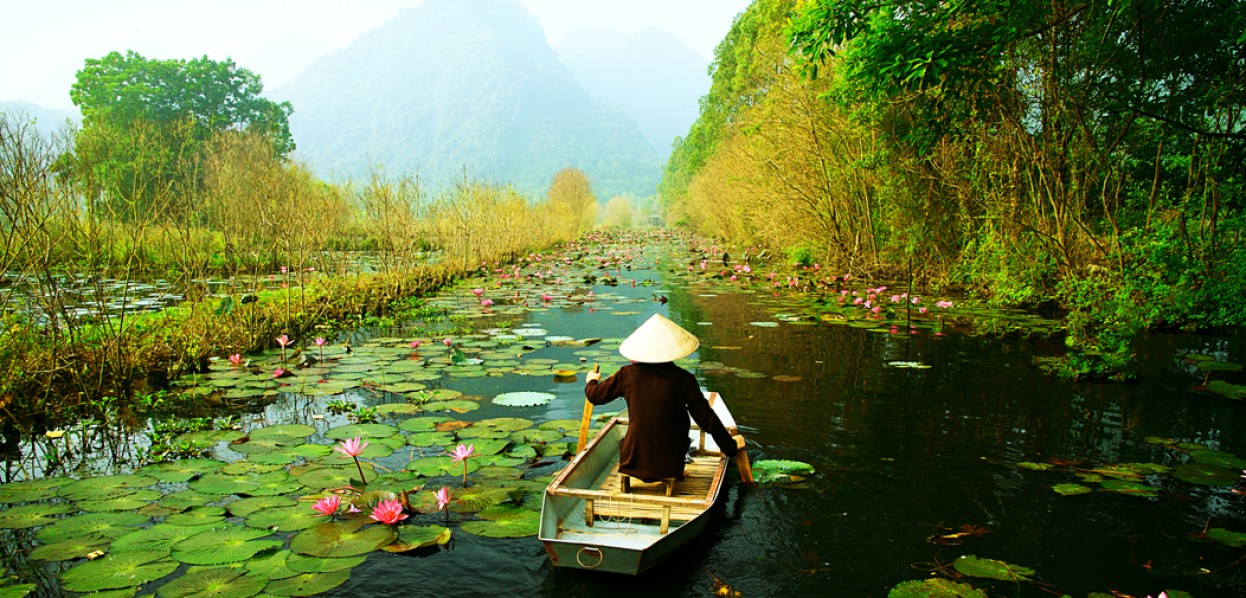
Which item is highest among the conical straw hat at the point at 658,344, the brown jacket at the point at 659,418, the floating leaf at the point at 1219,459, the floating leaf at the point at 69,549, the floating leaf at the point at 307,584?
the conical straw hat at the point at 658,344

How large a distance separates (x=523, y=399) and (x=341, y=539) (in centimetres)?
264

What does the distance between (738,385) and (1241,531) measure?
12.1 ft

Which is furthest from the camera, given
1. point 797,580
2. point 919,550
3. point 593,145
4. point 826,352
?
point 593,145

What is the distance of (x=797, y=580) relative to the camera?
3123mm

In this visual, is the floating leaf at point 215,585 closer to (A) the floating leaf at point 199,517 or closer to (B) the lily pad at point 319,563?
(B) the lily pad at point 319,563

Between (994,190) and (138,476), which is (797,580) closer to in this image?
(138,476)

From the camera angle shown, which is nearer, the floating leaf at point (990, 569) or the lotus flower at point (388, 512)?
the floating leaf at point (990, 569)

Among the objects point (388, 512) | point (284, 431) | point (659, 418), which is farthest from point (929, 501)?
point (284, 431)

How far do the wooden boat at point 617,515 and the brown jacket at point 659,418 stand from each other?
105 millimetres

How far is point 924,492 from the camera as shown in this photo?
4.05 metres

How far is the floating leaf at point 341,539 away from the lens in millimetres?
3225

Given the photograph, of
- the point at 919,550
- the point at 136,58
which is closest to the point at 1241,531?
the point at 919,550

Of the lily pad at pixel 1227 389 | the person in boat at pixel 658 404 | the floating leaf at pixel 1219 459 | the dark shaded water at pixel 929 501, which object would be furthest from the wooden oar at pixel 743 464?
the lily pad at pixel 1227 389

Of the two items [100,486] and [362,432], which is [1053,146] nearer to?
[362,432]
